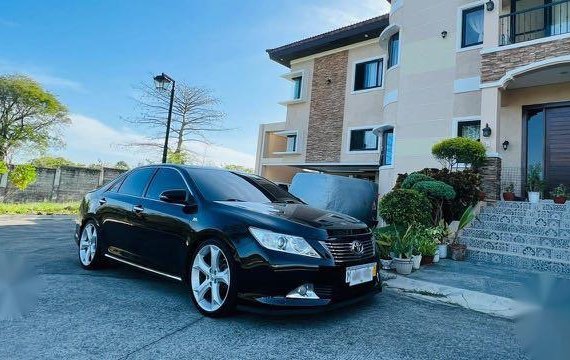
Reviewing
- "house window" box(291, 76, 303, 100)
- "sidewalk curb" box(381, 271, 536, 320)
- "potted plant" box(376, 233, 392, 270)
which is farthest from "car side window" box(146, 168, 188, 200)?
"house window" box(291, 76, 303, 100)

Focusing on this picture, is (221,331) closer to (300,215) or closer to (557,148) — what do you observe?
(300,215)

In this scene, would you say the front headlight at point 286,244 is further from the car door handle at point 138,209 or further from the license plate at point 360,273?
the car door handle at point 138,209

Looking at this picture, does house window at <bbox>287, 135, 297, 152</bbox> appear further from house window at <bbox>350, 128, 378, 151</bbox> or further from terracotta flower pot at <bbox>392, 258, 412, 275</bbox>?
terracotta flower pot at <bbox>392, 258, 412, 275</bbox>

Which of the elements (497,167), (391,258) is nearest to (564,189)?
(497,167)

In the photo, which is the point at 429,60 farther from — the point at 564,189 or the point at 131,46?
the point at 131,46

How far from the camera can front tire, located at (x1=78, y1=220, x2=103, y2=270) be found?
482 cm

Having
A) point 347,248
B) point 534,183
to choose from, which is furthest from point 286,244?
point 534,183

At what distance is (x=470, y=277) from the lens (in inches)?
208

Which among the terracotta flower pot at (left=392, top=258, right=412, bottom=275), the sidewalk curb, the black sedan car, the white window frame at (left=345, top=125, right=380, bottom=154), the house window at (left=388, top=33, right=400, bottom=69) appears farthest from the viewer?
the white window frame at (left=345, top=125, right=380, bottom=154)

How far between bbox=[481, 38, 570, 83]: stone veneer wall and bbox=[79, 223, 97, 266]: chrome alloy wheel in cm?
967

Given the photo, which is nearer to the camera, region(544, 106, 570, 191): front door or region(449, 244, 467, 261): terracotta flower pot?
region(449, 244, 467, 261): terracotta flower pot

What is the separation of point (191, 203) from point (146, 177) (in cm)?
125

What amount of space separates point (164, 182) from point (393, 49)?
38.5 ft

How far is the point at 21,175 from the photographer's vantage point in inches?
579
